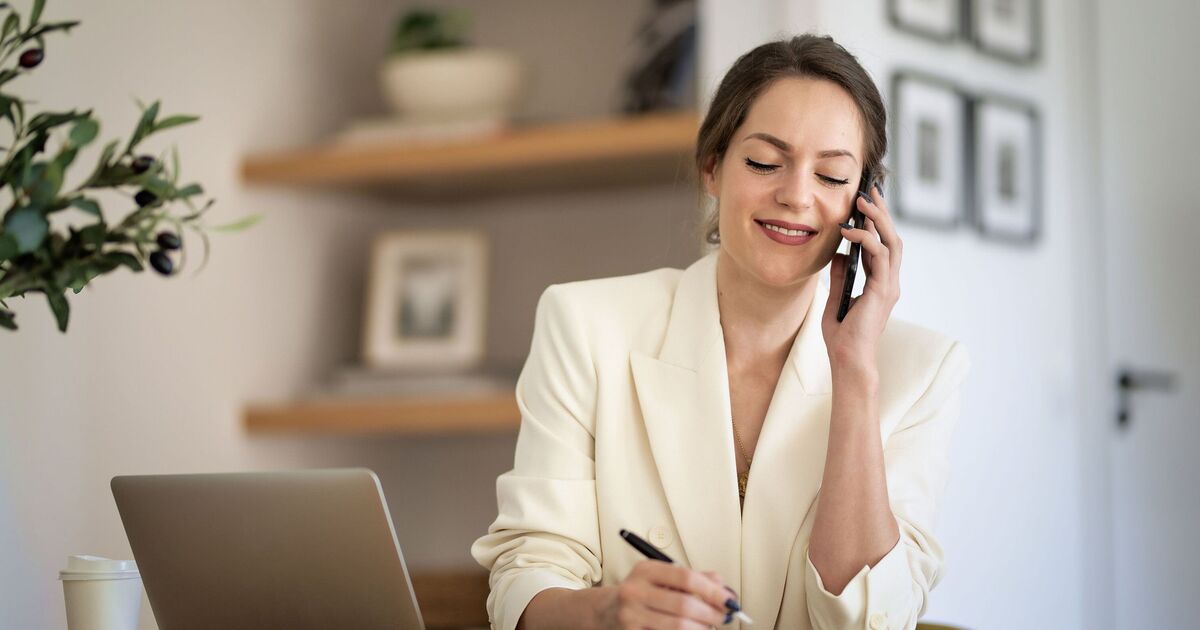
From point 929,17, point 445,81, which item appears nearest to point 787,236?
point 929,17

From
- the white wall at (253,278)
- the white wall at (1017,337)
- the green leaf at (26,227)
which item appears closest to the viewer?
the green leaf at (26,227)

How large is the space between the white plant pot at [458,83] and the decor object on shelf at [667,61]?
0.99 ft

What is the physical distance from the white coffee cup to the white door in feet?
8.32

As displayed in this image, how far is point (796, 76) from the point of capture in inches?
61.7

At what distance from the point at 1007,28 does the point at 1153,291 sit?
31.8 inches

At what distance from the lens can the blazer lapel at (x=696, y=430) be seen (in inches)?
58.7

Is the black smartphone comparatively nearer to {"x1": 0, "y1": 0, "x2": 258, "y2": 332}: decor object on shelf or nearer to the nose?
the nose

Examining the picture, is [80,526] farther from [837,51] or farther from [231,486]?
[837,51]

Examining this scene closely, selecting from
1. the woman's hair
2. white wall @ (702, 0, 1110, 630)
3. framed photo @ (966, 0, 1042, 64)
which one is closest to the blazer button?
the woman's hair

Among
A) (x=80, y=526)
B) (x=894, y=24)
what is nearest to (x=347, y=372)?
(x=80, y=526)

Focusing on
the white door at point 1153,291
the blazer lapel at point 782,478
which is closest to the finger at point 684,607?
the blazer lapel at point 782,478

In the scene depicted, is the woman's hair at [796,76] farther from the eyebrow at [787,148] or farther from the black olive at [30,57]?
the black olive at [30,57]

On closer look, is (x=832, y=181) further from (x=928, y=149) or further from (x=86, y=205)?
(x=928, y=149)

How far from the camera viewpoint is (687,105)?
280 cm
